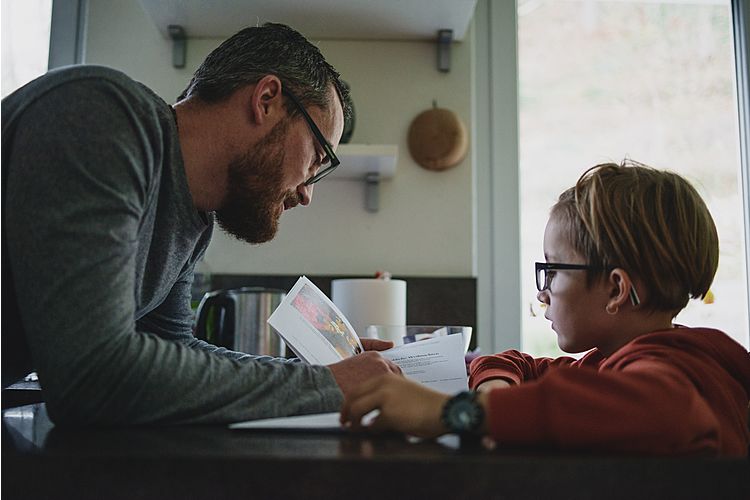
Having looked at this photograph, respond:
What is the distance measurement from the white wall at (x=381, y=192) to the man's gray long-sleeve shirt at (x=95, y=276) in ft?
4.82

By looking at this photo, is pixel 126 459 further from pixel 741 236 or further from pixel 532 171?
pixel 741 236

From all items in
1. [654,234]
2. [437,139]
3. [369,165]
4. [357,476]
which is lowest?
[357,476]

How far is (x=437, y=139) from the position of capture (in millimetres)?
2314

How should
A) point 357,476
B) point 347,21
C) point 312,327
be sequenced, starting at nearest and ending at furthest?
point 357,476, point 312,327, point 347,21

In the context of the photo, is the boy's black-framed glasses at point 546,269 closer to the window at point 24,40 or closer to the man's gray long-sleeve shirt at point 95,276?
the man's gray long-sleeve shirt at point 95,276

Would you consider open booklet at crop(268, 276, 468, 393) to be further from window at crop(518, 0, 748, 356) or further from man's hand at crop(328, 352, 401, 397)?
window at crop(518, 0, 748, 356)

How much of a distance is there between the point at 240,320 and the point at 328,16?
3.18 feet

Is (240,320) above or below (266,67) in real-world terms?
below

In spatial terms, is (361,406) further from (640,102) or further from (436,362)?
(640,102)

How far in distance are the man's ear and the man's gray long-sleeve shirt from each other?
11.7 inches

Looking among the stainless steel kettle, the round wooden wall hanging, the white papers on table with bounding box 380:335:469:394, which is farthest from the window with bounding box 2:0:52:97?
the white papers on table with bounding box 380:335:469:394

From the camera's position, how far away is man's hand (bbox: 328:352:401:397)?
0.85 metres

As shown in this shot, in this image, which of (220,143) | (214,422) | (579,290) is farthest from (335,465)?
(220,143)

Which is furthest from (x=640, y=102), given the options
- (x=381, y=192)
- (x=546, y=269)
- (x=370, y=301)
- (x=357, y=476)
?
(x=357, y=476)
